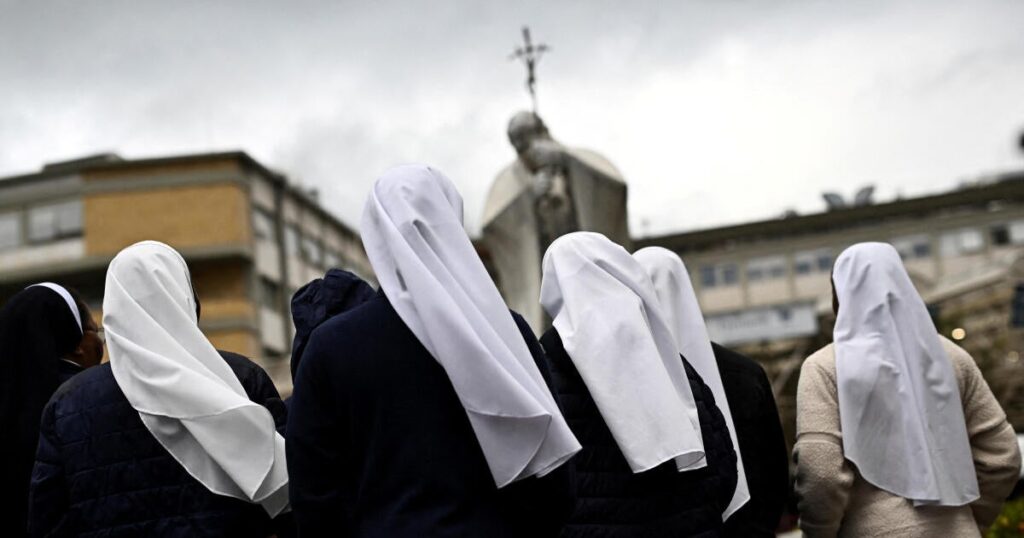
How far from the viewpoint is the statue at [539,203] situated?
10.9m

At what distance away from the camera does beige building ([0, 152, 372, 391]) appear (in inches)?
2447

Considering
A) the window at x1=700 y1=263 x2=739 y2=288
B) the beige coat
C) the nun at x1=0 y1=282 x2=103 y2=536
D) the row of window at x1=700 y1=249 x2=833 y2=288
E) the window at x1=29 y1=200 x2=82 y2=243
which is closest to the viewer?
the nun at x1=0 y1=282 x2=103 y2=536

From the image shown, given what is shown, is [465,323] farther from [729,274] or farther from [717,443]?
[729,274]

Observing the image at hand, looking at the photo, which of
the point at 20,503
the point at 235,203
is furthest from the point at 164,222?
the point at 20,503

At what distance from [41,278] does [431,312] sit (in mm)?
64514

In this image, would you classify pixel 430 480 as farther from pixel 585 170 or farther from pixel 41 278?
pixel 41 278

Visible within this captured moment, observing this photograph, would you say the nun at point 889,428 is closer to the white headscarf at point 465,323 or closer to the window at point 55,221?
the white headscarf at point 465,323

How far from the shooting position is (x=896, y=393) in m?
5.57

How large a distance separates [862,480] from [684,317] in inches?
34.0

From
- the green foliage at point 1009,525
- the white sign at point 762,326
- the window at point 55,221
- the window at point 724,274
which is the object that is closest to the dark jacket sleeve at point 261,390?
the green foliage at point 1009,525

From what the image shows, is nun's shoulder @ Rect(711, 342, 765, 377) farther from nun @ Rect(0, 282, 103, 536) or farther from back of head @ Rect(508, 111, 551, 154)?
back of head @ Rect(508, 111, 551, 154)

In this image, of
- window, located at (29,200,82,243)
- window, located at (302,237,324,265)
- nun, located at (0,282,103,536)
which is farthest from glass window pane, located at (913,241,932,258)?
nun, located at (0,282,103,536)

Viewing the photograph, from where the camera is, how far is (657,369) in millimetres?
4570

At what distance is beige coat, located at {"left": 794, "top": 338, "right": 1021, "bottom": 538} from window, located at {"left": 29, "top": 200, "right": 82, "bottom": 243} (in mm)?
59952
